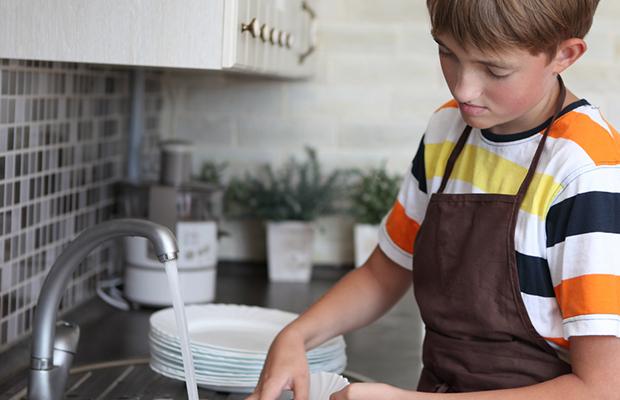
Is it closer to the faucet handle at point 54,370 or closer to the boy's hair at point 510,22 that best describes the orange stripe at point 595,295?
the boy's hair at point 510,22

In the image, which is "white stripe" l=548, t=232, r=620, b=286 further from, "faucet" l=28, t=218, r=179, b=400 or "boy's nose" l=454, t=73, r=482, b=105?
"faucet" l=28, t=218, r=179, b=400

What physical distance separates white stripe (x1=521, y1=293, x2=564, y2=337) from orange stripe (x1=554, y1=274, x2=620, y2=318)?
71 mm

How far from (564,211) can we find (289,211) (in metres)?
1.34

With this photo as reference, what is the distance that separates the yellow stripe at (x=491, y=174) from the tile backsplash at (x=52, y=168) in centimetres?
70

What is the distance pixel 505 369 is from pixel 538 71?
374 mm

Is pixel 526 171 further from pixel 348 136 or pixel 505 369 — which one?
pixel 348 136

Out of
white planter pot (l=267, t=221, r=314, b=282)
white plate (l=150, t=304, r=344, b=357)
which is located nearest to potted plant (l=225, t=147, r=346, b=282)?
white planter pot (l=267, t=221, r=314, b=282)

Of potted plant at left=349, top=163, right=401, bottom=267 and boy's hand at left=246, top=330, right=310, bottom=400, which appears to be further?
potted plant at left=349, top=163, right=401, bottom=267

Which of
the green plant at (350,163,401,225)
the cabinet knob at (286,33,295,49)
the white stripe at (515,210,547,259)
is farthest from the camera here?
the green plant at (350,163,401,225)

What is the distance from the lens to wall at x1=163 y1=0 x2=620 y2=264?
2521 mm

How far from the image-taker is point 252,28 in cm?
153

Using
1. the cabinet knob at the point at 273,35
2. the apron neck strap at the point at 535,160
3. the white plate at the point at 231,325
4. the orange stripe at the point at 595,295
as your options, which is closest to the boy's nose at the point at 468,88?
the apron neck strap at the point at 535,160

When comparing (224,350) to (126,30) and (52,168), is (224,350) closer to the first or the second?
(126,30)

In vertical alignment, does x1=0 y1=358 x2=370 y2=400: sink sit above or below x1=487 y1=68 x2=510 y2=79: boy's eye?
below
